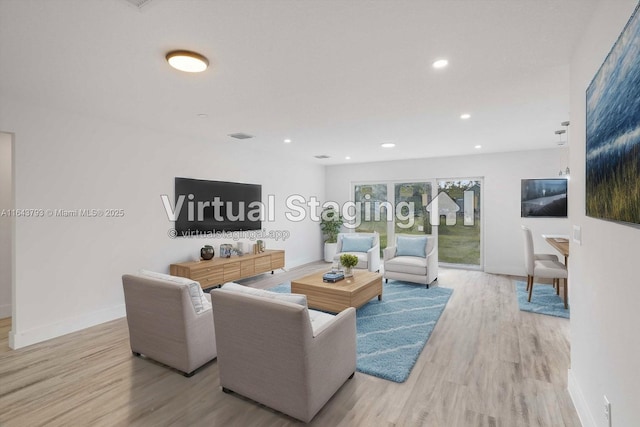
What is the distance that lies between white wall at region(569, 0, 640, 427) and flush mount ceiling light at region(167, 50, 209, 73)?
2.31 meters

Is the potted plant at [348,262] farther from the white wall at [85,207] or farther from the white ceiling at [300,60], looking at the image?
the white wall at [85,207]

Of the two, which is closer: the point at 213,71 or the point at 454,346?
the point at 213,71

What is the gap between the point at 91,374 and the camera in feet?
8.30

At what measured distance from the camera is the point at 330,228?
749cm

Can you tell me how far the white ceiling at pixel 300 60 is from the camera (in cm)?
168

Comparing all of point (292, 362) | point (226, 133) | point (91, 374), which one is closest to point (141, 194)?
point (226, 133)

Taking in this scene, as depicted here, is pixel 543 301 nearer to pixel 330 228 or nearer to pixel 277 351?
pixel 277 351

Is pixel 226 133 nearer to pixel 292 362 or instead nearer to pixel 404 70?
pixel 404 70

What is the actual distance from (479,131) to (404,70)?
2.55 metres

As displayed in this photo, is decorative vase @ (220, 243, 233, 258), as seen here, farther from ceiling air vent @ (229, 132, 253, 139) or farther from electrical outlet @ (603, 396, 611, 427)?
electrical outlet @ (603, 396, 611, 427)

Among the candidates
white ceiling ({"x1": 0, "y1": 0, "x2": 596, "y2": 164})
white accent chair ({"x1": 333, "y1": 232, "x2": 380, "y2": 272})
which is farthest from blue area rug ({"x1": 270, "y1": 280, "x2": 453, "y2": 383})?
white ceiling ({"x1": 0, "y1": 0, "x2": 596, "y2": 164})

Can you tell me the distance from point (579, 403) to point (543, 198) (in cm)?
471

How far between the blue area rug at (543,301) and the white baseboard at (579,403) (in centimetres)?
183

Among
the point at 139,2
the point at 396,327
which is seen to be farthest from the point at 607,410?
the point at 139,2
